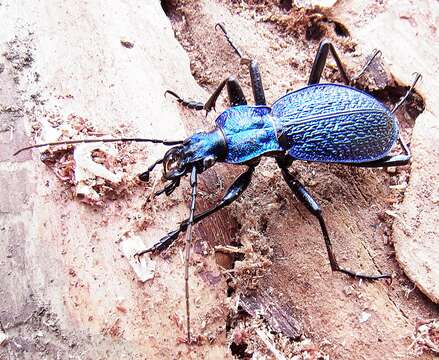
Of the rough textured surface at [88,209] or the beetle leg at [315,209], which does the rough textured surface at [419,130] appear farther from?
the rough textured surface at [88,209]

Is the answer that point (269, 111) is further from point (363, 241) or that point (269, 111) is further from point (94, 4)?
point (94, 4)

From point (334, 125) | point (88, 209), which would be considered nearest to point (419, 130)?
point (334, 125)

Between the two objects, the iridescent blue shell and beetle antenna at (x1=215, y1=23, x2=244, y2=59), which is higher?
beetle antenna at (x1=215, y1=23, x2=244, y2=59)

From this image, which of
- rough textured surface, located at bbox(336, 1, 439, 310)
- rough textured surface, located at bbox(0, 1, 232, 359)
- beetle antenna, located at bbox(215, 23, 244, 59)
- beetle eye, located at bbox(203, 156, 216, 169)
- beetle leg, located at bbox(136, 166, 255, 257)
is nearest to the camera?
rough textured surface, located at bbox(0, 1, 232, 359)

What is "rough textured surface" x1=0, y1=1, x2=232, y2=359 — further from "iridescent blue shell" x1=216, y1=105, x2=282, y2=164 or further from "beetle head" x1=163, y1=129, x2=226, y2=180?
"iridescent blue shell" x1=216, y1=105, x2=282, y2=164

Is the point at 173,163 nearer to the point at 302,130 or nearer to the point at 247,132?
the point at 247,132

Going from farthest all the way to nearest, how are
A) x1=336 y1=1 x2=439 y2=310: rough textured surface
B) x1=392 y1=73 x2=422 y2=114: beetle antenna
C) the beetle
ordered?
x1=392 y1=73 x2=422 y2=114: beetle antenna < the beetle < x1=336 y1=1 x2=439 y2=310: rough textured surface

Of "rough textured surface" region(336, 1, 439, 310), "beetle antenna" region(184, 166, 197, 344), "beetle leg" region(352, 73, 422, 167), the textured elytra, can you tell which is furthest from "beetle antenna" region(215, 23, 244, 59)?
"beetle leg" region(352, 73, 422, 167)

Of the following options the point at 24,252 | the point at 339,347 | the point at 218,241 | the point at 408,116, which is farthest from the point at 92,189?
the point at 408,116
